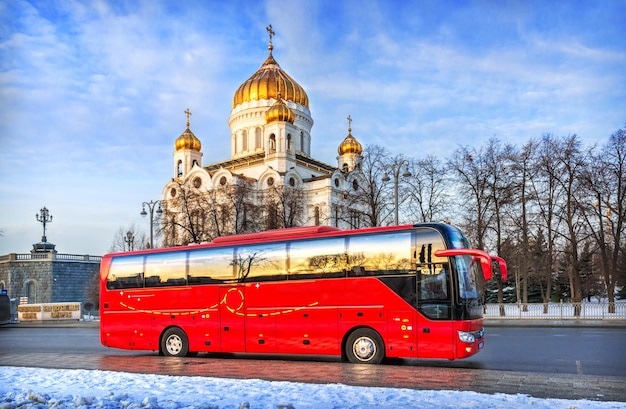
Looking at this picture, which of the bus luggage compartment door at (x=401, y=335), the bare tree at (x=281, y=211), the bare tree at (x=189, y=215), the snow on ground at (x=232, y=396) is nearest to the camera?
the snow on ground at (x=232, y=396)

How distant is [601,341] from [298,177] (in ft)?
161

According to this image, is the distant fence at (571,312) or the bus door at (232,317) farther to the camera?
the distant fence at (571,312)

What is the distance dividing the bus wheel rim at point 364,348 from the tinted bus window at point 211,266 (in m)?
3.51

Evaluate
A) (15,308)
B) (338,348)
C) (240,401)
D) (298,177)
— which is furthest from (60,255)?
(240,401)

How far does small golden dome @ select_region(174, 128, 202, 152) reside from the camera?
74.8 m

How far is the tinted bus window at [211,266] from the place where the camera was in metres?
14.6

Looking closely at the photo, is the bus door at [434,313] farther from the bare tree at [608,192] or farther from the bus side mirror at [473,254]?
the bare tree at [608,192]

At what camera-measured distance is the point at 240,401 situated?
24.5 feet

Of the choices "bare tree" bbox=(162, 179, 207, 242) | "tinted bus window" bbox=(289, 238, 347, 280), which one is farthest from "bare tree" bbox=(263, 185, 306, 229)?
"tinted bus window" bbox=(289, 238, 347, 280)

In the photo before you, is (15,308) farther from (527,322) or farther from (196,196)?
(527,322)

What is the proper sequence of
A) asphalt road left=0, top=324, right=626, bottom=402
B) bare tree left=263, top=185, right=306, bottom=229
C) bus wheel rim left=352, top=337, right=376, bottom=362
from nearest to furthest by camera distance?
1. asphalt road left=0, top=324, right=626, bottom=402
2. bus wheel rim left=352, top=337, right=376, bottom=362
3. bare tree left=263, top=185, right=306, bottom=229

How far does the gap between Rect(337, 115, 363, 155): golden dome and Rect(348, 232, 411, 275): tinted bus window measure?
2352 inches

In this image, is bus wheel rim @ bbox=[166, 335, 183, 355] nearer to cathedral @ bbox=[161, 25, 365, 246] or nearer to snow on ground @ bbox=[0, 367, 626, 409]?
snow on ground @ bbox=[0, 367, 626, 409]

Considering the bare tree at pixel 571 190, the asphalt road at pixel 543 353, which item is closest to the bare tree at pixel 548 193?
the bare tree at pixel 571 190
